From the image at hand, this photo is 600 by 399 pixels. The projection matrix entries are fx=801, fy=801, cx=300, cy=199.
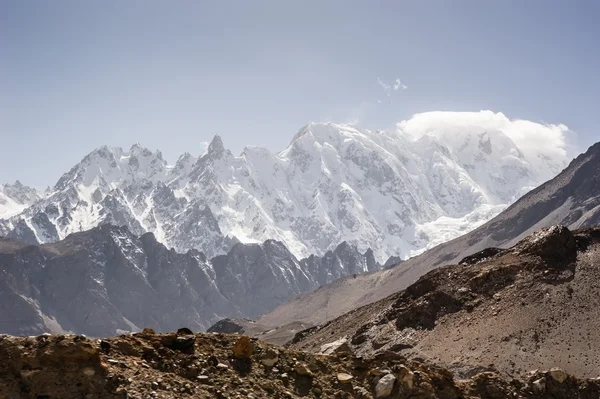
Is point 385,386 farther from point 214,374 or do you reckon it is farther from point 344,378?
point 214,374

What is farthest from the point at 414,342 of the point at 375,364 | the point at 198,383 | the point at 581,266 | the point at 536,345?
the point at 198,383

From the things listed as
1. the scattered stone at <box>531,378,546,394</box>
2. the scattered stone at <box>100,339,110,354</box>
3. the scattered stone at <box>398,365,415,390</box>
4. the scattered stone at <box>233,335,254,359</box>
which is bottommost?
the scattered stone at <box>531,378,546,394</box>

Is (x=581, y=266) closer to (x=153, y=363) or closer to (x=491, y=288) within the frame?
(x=491, y=288)

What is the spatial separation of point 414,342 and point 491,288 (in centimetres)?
742

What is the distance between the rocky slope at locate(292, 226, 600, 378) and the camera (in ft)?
173

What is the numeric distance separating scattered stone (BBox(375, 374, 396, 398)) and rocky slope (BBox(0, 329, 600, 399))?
32 mm

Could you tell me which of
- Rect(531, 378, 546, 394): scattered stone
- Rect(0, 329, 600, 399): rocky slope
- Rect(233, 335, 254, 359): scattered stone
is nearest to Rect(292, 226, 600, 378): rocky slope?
Rect(531, 378, 546, 394): scattered stone

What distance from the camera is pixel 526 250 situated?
66.4 metres

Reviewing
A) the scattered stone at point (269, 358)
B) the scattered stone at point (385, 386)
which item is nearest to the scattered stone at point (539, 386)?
the scattered stone at point (385, 386)

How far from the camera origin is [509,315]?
188 feet

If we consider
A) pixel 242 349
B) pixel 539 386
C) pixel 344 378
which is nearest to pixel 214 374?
pixel 242 349

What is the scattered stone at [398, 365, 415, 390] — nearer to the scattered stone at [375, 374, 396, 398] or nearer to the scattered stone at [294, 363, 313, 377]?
the scattered stone at [375, 374, 396, 398]

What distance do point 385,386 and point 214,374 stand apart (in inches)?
234

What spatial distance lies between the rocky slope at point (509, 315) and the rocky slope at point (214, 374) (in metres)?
22.2
